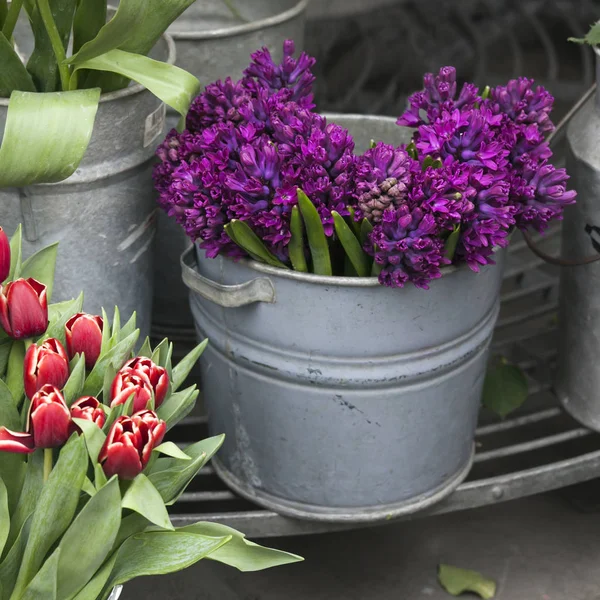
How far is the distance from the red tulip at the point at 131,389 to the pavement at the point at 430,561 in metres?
0.82

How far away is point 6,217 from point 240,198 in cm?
42

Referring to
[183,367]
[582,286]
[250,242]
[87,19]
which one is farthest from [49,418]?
[582,286]

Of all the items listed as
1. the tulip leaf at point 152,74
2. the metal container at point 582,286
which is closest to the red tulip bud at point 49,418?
the tulip leaf at point 152,74

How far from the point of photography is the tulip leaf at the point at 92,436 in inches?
38.0

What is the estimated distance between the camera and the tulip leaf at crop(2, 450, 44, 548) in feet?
3.41

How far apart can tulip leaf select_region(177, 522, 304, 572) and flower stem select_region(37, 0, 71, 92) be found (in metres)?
0.68

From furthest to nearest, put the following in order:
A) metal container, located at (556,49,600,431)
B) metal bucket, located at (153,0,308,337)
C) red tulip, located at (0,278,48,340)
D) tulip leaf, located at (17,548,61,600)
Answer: metal bucket, located at (153,0,308,337), metal container, located at (556,49,600,431), red tulip, located at (0,278,48,340), tulip leaf, located at (17,548,61,600)

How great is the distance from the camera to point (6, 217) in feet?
4.91

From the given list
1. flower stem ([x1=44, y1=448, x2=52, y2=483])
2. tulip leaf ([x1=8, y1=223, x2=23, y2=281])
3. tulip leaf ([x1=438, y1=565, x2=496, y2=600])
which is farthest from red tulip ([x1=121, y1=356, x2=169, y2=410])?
tulip leaf ([x1=438, y1=565, x2=496, y2=600])

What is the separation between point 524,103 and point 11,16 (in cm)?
75

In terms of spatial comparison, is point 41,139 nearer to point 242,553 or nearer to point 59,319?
point 59,319

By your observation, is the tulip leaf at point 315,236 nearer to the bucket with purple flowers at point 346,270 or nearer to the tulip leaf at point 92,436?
the bucket with purple flowers at point 346,270

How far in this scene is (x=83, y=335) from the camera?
1087 millimetres

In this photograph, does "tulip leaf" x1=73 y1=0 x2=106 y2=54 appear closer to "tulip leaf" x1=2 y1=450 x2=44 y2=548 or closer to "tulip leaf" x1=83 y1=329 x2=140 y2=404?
"tulip leaf" x1=83 y1=329 x2=140 y2=404
